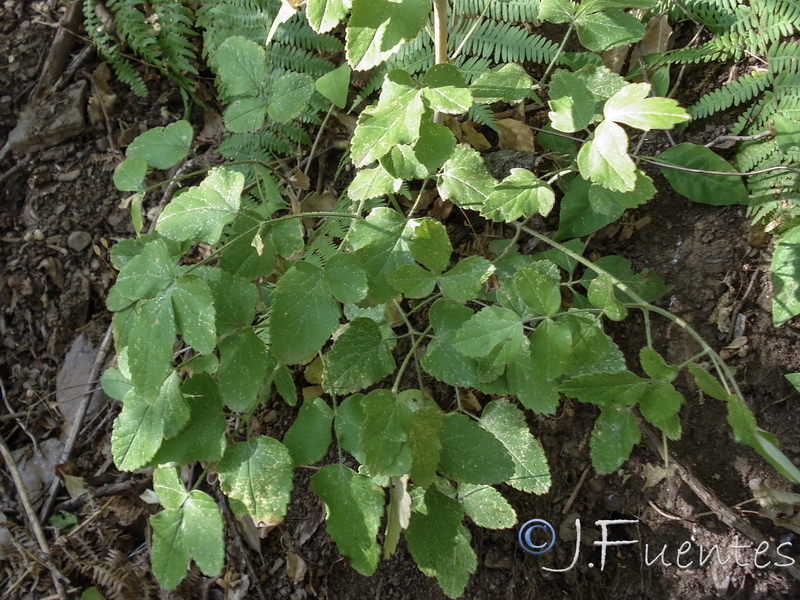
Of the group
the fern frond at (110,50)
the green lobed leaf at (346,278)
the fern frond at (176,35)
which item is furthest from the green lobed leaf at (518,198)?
the fern frond at (110,50)

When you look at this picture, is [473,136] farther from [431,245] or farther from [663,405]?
[663,405]

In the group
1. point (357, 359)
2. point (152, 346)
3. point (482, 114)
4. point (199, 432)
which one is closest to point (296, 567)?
point (199, 432)

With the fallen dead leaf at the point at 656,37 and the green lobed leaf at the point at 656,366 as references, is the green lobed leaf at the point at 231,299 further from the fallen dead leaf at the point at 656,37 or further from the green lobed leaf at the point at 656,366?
the fallen dead leaf at the point at 656,37

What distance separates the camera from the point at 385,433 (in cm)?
113

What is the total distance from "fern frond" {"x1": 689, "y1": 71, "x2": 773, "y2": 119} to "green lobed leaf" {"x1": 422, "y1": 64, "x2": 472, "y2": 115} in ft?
3.14

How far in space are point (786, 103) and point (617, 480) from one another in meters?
1.16

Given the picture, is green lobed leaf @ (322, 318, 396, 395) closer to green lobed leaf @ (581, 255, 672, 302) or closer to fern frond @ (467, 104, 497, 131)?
green lobed leaf @ (581, 255, 672, 302)

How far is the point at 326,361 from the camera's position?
132 centimetres

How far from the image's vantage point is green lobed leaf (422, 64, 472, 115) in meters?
1.08

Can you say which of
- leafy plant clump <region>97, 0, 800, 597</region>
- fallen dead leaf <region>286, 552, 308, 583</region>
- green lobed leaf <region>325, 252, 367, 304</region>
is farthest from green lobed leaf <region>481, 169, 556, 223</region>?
fallen dead leaf <region>286, 552, 308, 583</region>

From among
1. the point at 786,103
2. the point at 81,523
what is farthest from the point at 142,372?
the point at 786,103

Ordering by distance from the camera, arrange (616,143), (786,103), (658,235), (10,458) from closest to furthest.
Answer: (616,143) < (786,103) < (658,235) < (10,458)

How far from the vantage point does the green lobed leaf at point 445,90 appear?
1.08m

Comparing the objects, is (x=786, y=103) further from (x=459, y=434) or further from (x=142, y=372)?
(x=142, y=372)
